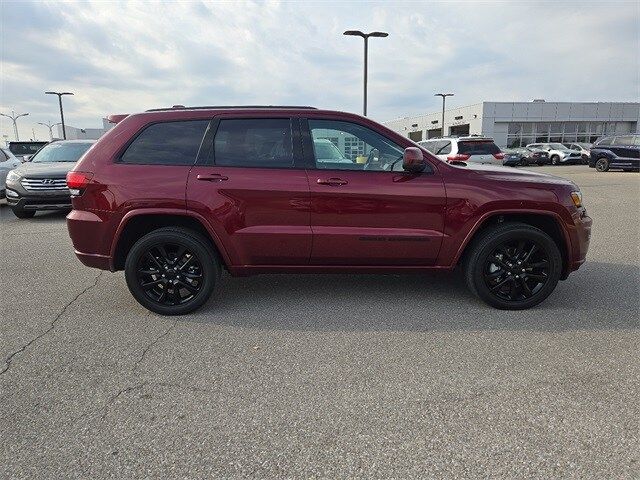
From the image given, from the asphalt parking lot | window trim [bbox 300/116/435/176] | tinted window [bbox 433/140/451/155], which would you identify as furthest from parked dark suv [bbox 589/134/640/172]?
window trim [bbox 300/116/435/176]

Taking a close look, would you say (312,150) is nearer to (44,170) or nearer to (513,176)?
(513,176)

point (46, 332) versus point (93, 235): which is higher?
point (93, 235)

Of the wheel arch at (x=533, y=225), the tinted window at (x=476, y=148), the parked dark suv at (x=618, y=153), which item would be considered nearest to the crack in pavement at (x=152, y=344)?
the wheel arch at (x=533, y=225)

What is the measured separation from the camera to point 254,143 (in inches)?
151

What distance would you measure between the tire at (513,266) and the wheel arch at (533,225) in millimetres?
82

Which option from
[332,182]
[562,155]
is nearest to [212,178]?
[332,182]

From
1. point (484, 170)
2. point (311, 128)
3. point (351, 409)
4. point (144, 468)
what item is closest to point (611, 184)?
point (484, 170)

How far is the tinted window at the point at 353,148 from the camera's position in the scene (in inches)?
150

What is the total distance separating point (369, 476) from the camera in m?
1.99

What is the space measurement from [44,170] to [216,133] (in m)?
6.78

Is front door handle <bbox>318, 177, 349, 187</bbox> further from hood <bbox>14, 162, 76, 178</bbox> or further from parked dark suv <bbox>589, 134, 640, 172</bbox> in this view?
parked dark suv <bbox>589, 134, 640, 172</bbox>

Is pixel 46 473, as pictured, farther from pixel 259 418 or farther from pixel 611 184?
pixel 611 184

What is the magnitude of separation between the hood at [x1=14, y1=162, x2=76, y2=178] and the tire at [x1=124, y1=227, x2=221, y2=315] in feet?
20.1

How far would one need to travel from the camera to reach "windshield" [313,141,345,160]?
3.82m
